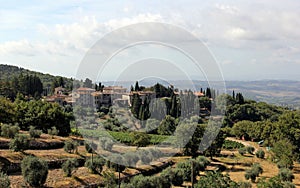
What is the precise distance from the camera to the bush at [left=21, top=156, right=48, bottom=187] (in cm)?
1680

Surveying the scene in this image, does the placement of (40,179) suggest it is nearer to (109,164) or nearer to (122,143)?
(109,164)

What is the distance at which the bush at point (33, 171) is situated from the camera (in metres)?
16.8

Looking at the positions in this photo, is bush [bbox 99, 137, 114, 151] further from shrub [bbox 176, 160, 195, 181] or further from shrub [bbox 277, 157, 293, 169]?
shrub [bbox 277, 157, 293, 169]

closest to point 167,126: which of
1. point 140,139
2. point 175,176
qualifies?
point 140,139

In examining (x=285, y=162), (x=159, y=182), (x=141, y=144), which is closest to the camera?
(x=159, y=182)

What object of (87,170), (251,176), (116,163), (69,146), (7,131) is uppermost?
(7,131)

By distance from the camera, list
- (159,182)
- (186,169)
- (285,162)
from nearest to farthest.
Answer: (159,182)
(186,169)
(285,162)

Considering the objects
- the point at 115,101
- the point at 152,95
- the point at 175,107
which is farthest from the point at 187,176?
the point at 152,95

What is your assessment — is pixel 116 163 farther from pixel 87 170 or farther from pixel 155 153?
pixel 155 153

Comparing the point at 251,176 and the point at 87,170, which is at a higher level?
the point at 87,170

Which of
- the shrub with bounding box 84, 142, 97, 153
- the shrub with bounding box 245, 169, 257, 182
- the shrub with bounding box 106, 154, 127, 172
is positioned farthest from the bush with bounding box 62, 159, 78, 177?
the shrub with bounding box 245, 169, 257, 182

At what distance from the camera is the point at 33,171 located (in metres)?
16.8

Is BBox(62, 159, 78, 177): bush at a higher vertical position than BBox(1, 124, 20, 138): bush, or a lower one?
lower

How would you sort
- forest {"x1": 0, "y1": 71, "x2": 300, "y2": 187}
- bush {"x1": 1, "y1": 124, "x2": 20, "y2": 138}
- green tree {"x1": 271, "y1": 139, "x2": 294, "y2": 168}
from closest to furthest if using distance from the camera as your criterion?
forest {"x1": 0, "y1": 71, "x2": 300, "y2": 187} → bush {"x1": 1, "y1": 124, "x2": 20, "y2": 138} → green tree {"x1": 271, "y1": 139, "x2": 294, "y2": 168}
